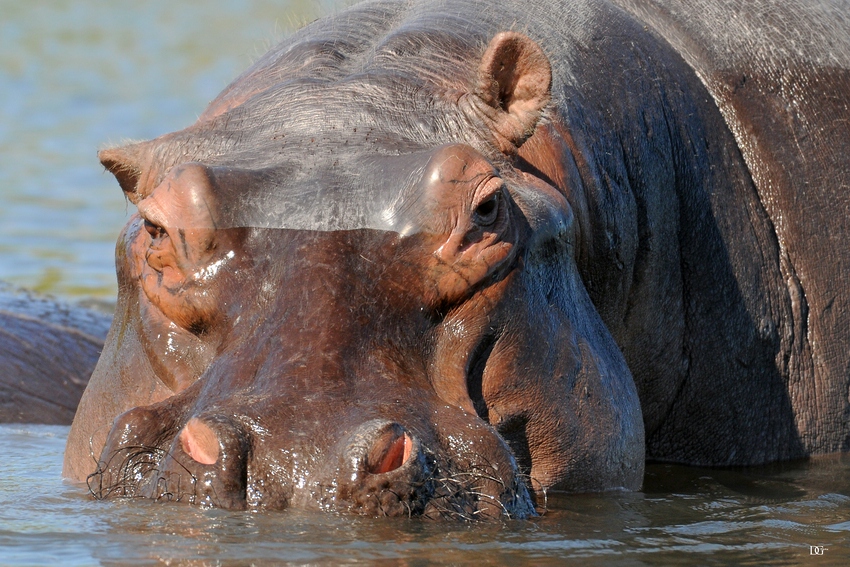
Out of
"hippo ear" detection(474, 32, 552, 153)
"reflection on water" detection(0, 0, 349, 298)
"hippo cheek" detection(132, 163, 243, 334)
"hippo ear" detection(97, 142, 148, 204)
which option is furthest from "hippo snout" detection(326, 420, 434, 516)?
"reflection on water" detection(0, 0, 349, 298)

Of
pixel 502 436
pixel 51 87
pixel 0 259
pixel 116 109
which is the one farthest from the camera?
pixel 51 87

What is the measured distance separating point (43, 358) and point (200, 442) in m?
5.26

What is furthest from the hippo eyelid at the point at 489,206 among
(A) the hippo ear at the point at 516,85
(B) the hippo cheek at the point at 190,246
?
(B) the hippo cheek at the point at 190,246

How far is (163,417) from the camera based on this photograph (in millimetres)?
4113

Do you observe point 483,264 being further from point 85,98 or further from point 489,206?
point 85,98

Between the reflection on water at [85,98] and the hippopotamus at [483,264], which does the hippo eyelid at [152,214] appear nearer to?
the hippopotamus at [483,264]

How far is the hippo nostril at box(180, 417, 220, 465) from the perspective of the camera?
3721mm

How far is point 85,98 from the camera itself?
25516 millimetres

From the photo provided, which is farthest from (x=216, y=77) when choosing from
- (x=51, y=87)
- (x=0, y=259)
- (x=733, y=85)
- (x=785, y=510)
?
(x=785, y=510)

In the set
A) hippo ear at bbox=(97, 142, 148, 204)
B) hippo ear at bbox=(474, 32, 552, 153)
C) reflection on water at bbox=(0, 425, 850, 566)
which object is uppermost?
hippo ear at bbox=(474, 32, 552, 153)

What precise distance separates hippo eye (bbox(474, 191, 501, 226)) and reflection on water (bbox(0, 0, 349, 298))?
8.79 meters

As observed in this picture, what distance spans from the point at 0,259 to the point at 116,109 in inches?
416

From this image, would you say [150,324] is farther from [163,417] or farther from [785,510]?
[785,510]

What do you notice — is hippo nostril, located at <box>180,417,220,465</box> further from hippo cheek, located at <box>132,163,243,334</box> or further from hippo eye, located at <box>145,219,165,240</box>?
hippo eye, located at <box>145,219,165,240</box>
